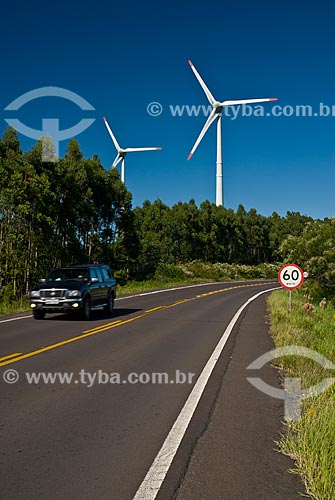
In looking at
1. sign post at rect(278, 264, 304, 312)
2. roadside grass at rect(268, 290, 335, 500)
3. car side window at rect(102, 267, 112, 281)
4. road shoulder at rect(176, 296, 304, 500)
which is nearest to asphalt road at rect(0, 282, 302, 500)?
road shoulder at rect(176, 296, 304, 500)

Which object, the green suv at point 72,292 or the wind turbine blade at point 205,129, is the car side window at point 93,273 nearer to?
the green suv at point 72,292

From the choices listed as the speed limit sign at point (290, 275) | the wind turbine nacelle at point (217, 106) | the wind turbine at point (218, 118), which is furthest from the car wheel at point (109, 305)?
the wind turbine nacelle at point (217, 106)

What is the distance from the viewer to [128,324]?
52.8 feet

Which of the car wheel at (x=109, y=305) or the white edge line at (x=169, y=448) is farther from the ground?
the car wheel at (x=109, y=305)

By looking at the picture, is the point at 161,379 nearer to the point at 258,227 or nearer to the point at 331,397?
the point at 331,397

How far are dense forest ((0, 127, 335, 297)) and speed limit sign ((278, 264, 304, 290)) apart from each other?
15.4 meters

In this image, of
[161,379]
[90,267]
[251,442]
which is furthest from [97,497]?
[90,267]

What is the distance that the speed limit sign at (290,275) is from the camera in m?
17.8

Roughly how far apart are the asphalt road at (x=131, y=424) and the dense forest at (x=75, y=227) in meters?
19.8

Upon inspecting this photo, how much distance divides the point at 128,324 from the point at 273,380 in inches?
327

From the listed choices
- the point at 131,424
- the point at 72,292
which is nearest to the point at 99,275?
the point at 72,292

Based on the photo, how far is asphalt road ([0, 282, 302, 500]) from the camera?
14.0ft

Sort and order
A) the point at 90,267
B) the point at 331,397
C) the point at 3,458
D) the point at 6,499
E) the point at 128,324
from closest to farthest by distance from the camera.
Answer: the point at 6,499 < the point at 3,458 < the point at 331,397 < the point at 128,324 < the point at 90,267

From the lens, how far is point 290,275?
58.9 feet
